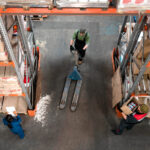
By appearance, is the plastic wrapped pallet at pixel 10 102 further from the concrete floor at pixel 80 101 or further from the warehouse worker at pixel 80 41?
the warehouse worker at pixel 80 41

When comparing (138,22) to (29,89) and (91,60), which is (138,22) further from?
(29,89)

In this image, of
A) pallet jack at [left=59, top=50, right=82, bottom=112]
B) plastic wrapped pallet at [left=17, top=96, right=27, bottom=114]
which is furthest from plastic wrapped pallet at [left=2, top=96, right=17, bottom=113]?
pallet jack at [left=59, top=50, right=82, bottom=112]

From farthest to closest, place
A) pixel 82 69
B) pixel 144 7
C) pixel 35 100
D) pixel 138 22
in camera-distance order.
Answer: pixel 82 69 → pixel 35 100 → pixel 138 22 → pixel 144 7

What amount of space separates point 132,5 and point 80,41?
4.65 meters

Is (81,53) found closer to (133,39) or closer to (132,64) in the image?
(132,64)

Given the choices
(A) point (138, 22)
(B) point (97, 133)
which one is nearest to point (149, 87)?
(A) point (138, 22)

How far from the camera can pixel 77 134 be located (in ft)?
25.4

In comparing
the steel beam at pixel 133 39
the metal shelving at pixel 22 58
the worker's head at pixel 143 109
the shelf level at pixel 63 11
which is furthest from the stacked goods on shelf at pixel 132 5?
the worker's head at pixel 143 109

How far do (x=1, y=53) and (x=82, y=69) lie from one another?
4842mm

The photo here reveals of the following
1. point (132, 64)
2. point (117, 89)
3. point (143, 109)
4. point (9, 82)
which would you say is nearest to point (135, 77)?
point (132, 64)

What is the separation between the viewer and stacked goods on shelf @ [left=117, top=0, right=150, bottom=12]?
165 inches

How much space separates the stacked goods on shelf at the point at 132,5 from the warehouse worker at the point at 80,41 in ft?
12.4

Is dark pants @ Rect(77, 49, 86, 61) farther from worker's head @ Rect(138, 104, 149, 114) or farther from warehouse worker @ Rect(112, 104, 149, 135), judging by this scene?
worker's head @ Rect(138, 104, 149, 114)

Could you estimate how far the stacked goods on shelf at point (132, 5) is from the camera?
4.18 metres
